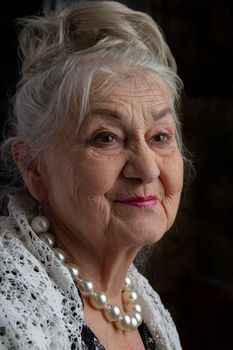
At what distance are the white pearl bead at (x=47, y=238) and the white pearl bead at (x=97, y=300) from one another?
0.13m

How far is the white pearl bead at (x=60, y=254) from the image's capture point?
1.29 metres

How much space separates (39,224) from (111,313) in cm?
24

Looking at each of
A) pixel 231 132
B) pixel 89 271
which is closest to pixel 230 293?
pixel 231 132

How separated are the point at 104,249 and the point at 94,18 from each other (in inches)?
18.6

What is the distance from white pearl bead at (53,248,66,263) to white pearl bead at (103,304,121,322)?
0.48ft

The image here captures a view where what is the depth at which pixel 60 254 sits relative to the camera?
1296mm

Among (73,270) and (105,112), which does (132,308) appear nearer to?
(73,270)

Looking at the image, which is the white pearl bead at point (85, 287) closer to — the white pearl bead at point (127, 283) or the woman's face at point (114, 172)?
the woman's face at point (114, 172)

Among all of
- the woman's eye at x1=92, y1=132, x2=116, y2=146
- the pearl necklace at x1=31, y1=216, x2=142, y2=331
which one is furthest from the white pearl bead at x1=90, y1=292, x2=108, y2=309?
the woman's eye at x1=92, y1=132, x2=116, y2=146

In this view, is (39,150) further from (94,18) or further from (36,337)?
(36,337)

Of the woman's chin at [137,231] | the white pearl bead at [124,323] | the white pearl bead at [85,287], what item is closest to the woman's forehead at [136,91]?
the woman's chin at [137,231]

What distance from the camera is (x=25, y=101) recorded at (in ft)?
4.29

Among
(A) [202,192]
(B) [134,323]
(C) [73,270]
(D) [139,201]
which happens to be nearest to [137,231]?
(D) [139,201]

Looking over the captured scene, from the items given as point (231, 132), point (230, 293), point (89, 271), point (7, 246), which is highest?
point (7, 246)
